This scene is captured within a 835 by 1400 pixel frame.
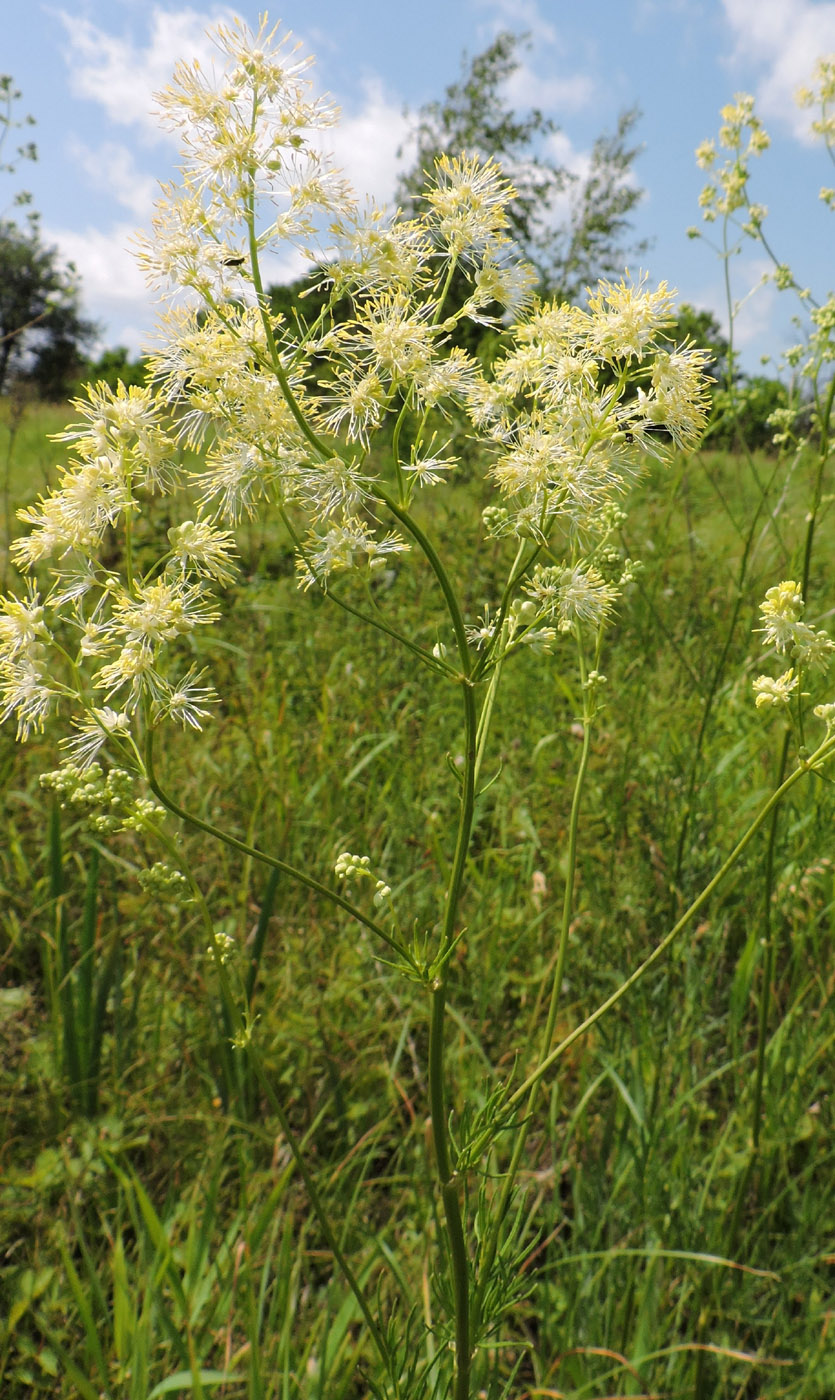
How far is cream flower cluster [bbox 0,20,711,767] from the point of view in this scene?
3.72 feet

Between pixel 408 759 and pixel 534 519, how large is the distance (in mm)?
2365

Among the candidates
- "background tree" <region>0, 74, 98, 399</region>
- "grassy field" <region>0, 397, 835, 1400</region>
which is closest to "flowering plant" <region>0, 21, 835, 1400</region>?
"grassy field" <region>0, 397, 835, 1400</region>

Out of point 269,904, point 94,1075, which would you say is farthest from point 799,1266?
point 94,1075

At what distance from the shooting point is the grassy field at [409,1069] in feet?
6.30

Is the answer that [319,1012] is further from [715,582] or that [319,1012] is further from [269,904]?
[715,582]

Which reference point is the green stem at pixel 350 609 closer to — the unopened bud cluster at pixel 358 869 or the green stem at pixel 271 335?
the green stem at pixel 271 335

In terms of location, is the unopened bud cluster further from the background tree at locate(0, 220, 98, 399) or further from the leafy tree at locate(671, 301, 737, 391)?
the background tree at locate(0, 220, 98, 399)

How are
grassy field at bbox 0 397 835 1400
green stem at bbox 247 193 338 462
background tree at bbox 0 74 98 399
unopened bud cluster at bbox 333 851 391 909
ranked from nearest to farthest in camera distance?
green stem at bbox 247 193 338 462 < unopened bud cluster at bbox 333 851 391 909 < grassy field at bbox 0 397 835 1400 < background tree at bbox 0 74 98 399

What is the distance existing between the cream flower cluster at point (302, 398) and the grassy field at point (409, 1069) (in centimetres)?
65

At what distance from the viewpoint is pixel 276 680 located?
4148 mm

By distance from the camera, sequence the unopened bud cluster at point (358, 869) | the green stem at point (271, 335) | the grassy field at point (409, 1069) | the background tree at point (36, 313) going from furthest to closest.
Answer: the background tree at point (36, 313) < the grassy field at point (409, 1069) < the unopened bud cluster at point (358, 869) < the green stem at point (271, 335)

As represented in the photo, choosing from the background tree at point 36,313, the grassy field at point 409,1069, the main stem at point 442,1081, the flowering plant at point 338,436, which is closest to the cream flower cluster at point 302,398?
the flowering plant at point 338,436

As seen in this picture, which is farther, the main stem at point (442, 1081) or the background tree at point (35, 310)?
the background tree at point (35, 310)

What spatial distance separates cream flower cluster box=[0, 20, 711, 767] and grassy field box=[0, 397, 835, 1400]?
0.65 m
